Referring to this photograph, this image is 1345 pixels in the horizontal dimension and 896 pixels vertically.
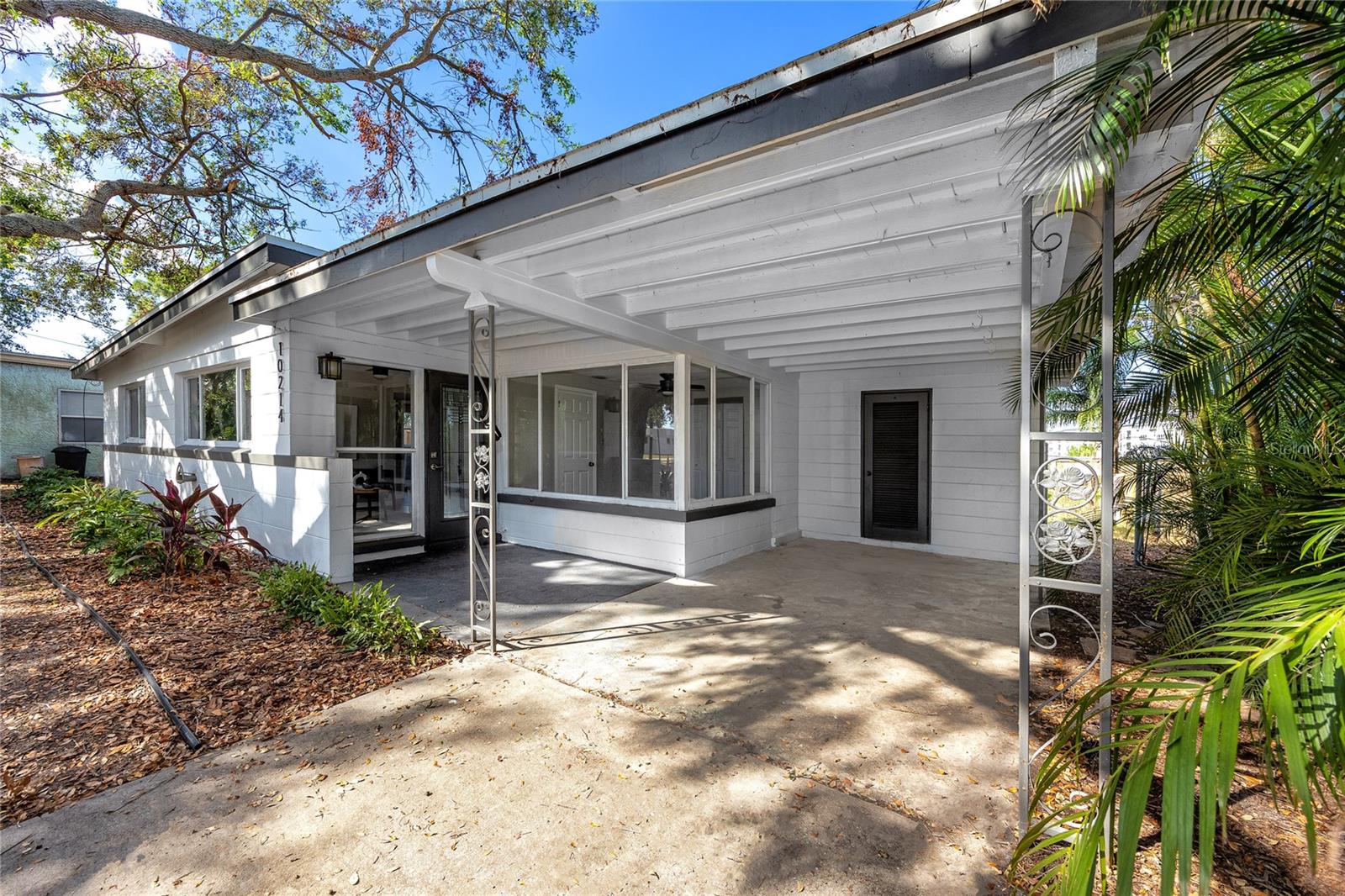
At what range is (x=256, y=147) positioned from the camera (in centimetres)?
880

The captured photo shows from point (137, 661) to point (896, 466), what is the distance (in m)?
7.07

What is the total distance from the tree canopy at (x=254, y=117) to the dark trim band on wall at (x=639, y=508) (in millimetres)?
5755

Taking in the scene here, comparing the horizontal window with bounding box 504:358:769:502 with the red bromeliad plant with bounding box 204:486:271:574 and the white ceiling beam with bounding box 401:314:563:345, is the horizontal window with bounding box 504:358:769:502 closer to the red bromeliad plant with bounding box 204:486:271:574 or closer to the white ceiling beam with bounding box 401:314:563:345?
the white ceiling beam with bounding box 401:314:563:345

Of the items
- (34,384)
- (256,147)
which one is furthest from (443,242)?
(34,384)

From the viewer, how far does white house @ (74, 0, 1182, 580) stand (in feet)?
6.19

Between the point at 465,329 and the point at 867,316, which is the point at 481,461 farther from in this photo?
the point at 867,316

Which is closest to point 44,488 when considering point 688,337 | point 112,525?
point 112,525

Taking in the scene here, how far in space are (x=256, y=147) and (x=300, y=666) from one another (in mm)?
9545

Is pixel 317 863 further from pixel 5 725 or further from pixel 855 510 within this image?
pixel 855 510

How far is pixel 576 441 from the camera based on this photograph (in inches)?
246

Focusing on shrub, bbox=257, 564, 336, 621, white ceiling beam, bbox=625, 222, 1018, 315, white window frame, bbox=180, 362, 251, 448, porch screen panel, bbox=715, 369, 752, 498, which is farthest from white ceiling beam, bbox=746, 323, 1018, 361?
white window frame, bbox=180, 362, 251, 448

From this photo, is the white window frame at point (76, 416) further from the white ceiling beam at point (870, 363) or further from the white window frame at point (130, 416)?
the white ceiling beam at point (870, 363)

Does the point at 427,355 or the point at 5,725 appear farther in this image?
the point at 427,355

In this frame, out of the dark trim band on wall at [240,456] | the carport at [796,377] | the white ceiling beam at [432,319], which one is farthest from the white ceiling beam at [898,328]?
the dark trim band on wall at [240,456]
